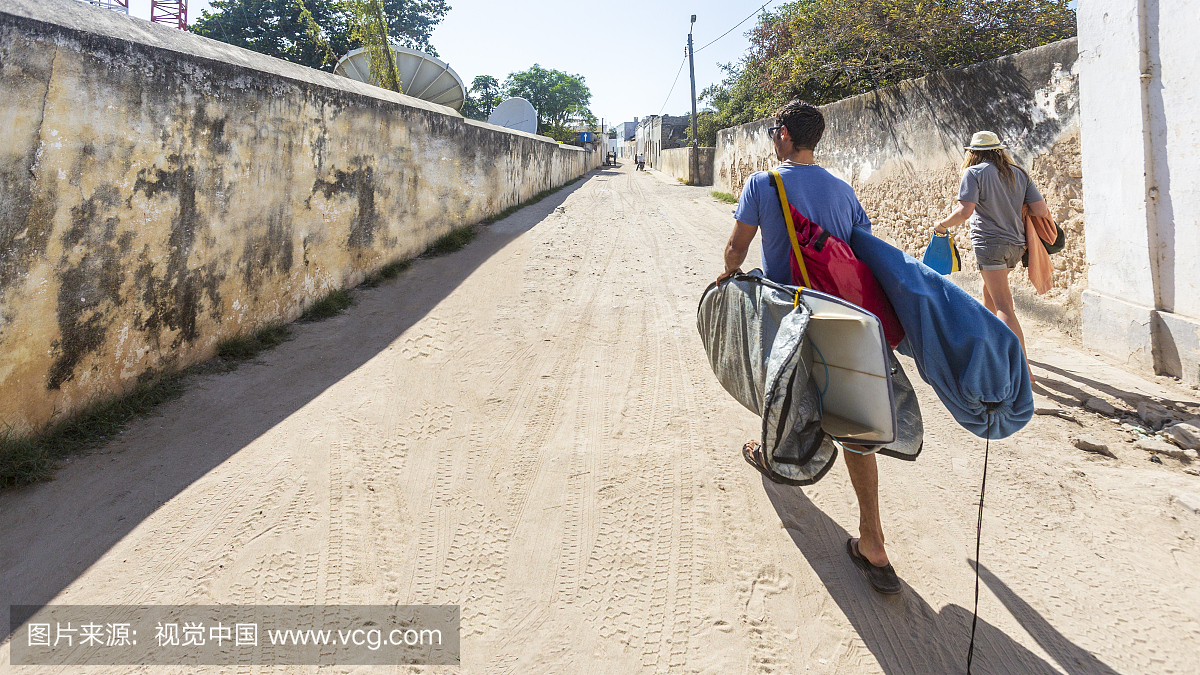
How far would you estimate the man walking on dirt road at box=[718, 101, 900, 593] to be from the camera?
2.00 meters

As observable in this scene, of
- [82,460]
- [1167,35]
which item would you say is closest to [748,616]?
[82,460]

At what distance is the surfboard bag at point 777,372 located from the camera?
169 centimetres

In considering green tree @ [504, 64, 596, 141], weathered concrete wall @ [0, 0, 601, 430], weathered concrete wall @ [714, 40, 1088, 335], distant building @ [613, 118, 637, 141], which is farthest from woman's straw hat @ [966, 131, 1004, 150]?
distant building @ [613, 118, 637, 141]

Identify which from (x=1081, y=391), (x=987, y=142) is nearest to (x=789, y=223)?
(x=987, y=142)

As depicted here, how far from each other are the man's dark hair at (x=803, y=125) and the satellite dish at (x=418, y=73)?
10.2m

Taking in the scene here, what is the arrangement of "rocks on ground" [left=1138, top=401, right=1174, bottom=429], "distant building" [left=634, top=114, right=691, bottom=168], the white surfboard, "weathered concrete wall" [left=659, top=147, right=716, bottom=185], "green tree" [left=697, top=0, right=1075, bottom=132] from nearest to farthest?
the white surfboard < "rocks on ground" [left=1138, top=401, right=1174, bottom=429] < "green tree" [left=697, top=0, right=1075, bottom=132] < "weathered concrete wall" [left=659, top=147, right=716, bottom=185] < "distant building" [left=634, top=114, right=691, bottom=168]

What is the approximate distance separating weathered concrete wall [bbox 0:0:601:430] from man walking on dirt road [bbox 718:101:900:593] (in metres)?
3.22

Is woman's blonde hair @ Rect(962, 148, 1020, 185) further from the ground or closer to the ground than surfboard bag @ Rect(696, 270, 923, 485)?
further from the ground

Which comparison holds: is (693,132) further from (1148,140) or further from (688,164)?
(1148,140)

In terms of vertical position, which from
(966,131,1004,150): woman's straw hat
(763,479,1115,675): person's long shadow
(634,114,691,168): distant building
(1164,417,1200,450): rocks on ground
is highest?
(634,114,691,168): distant building

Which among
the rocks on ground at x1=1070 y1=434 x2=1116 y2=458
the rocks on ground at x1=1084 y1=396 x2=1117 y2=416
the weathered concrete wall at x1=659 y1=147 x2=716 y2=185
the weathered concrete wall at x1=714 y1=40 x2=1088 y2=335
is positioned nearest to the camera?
the rocks on ground at x1=1070 y1=434 x2=1116 y2=458

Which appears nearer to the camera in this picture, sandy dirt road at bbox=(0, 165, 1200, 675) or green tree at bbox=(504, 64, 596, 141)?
sandy dirt road at bbox=(0, 165, 1200, 675)

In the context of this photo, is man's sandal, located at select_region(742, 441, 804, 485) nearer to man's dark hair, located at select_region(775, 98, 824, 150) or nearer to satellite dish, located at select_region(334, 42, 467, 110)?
man's dark hair, located at select_region(775, 98, 824, 150)

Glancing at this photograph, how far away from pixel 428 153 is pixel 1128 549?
6741 mm
